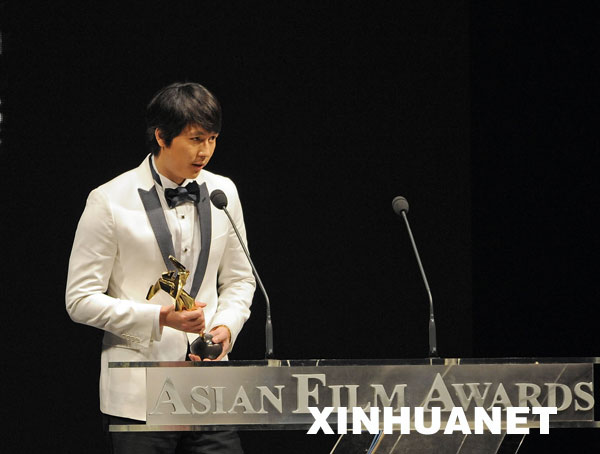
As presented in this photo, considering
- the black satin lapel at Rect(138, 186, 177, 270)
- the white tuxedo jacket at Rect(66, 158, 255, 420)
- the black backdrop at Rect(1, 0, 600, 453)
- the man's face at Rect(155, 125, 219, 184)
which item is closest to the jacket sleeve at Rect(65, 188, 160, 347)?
the white tuxedo jacket at Rect(66, 158, 255, 420)

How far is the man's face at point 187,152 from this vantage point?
9.29 ft

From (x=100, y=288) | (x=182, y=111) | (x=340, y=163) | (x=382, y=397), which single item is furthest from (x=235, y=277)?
(x=340, y=163)

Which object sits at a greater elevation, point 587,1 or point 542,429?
point 587,1

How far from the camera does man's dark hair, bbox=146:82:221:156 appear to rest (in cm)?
282

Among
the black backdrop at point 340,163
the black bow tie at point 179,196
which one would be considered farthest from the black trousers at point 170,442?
the black backdrop at point 340,163

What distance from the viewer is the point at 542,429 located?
2.44 meters

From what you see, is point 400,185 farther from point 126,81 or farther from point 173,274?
point 173,274

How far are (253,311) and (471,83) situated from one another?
4.18 ft

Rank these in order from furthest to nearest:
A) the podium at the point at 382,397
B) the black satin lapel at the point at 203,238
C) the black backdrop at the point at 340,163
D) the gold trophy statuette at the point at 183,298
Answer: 1. the black backdrop at the point at 340,163
2. the black satin lapel at the point at 203,238
3. the gold trophy statuette at the point at 183,298
4. the podium at the point at 382,397

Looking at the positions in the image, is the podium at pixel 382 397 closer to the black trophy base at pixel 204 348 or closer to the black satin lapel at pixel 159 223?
the black trophy base at pixel 204 348

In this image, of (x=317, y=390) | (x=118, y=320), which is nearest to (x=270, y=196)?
(x=118, y=320)

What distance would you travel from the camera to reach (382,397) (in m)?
2.45

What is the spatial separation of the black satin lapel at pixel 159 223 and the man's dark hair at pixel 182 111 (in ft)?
0.55

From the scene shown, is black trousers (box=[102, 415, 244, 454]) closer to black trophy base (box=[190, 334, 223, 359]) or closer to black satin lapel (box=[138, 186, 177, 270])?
black trophy base (box=[190, 334, 223, 359])
